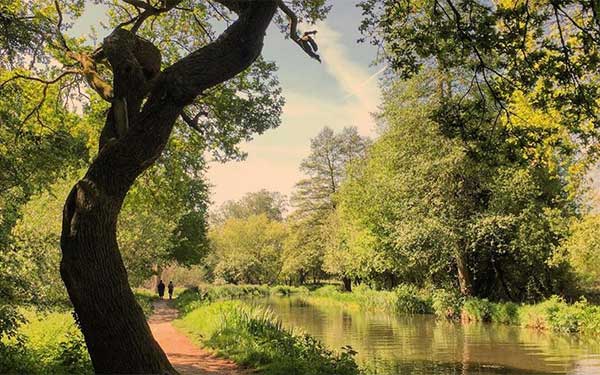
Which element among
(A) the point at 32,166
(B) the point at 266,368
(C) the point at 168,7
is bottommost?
(B) the point at 266,368

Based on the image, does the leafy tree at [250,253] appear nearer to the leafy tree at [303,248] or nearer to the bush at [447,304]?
the leafy tree at [303,248]

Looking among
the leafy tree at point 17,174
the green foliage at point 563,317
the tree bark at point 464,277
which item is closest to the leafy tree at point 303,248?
the tree bark at point 464,277

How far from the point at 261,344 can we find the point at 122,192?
8.00 meters

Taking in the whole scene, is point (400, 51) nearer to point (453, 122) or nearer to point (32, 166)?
point (453, 122)

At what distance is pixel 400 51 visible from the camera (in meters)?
7.92

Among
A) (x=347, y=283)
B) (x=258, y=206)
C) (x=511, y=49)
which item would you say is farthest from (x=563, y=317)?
(x=258, y=206)

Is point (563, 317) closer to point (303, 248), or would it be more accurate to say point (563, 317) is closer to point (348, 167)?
point (348, 167)

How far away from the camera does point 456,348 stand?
16.8 metres

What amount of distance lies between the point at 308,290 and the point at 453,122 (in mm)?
49606

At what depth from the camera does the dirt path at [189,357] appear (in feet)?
34.7

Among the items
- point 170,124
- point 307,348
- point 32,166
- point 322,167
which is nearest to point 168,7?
point 170,124

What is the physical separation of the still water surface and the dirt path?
11.3ft

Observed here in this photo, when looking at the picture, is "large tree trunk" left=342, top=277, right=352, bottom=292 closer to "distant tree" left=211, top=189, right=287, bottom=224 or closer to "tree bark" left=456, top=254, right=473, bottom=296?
"tree bark" left=456, top=254, right=473, bottom=296

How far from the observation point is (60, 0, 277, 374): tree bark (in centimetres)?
509
